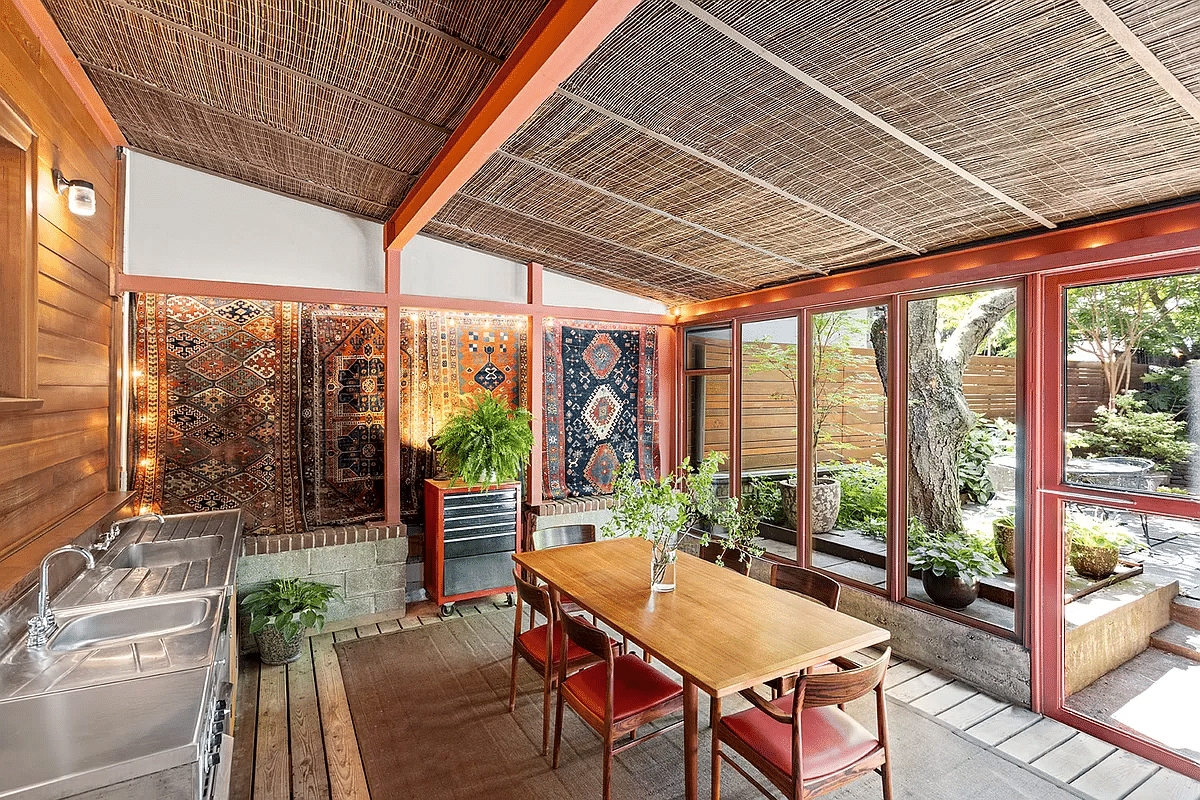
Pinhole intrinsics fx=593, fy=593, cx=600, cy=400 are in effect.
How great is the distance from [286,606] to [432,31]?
10.5ft

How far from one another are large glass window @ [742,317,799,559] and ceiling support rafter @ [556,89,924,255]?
1115 mm

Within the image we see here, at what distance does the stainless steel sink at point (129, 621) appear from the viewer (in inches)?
77.2

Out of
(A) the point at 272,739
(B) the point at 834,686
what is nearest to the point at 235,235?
(A) the point at 272,739

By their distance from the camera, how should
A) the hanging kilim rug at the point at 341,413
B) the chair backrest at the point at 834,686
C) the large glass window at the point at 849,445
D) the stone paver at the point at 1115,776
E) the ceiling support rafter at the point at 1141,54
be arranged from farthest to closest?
the hanging kilim rug at the point at 341,413 < the large glass window at the point at 849,445 < the stone paver at the point at 1115,776 < the chair backrest at the point at 834,686 < the ceiling support rafter at the point at 1141,54

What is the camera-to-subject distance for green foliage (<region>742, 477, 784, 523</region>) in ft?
15.5

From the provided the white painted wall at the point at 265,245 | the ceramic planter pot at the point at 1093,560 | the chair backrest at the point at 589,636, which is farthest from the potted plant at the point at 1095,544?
the white painted wall at the point at 265,245

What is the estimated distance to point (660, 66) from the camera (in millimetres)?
2203

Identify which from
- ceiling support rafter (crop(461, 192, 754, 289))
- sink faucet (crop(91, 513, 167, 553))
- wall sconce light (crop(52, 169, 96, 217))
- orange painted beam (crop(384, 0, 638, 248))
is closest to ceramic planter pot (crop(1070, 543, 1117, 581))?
ceiling support rafter (crop(461, 192, 754, 289))

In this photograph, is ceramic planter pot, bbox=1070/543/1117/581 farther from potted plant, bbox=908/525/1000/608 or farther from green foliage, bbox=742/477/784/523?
green foliage, bbox=742/477/784/523

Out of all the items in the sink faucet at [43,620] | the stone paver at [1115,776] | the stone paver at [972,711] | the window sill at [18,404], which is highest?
the window sill at [18,404]

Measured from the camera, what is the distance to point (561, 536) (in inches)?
146

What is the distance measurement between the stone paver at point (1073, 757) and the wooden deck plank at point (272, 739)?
3208 mm

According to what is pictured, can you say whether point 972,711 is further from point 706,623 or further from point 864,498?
point 706,623

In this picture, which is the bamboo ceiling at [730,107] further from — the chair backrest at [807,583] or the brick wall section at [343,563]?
the brick wall section at [343,563]
